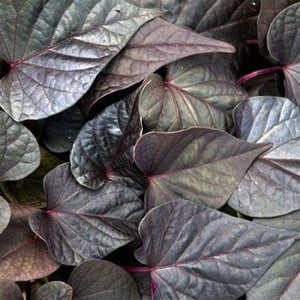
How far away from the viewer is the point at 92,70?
0.65 m

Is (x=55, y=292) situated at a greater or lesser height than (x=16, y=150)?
lesser

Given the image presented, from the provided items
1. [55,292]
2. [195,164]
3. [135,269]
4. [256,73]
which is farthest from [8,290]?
[256,73]

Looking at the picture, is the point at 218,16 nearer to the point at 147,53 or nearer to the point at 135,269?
the point at 147,53

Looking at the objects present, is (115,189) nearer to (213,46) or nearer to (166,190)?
(166,190)

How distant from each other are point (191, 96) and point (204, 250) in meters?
0.20

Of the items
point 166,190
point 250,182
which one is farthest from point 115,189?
point 250,182

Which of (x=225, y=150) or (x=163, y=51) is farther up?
(x=163, y=51)

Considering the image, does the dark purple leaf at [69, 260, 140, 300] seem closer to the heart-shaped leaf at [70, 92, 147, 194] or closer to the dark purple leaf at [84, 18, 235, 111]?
the heart-shaped leaf at [70, 92, 147, 194]

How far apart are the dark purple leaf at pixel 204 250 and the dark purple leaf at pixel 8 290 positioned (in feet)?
0.49

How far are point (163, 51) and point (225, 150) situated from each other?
145 millimetres

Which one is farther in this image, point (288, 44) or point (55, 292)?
point (288, 44)

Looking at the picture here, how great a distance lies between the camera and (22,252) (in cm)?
67

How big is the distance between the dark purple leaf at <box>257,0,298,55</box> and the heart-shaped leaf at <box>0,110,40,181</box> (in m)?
0.34

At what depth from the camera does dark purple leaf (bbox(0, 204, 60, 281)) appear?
2.12ft
